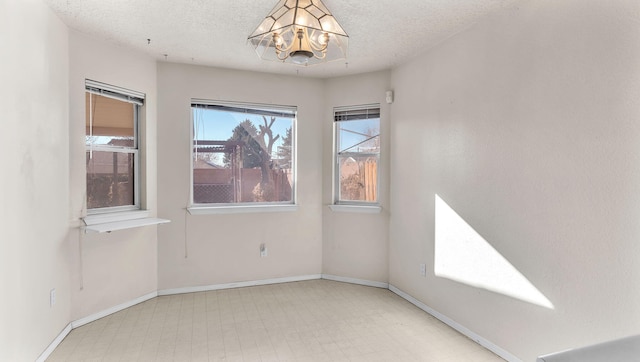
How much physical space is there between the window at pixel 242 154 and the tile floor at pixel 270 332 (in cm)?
110

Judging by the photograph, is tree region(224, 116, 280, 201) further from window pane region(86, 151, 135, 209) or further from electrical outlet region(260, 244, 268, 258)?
window pane region(86, 151, 135, 209)

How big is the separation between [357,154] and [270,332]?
7.09 ft

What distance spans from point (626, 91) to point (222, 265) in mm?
3572

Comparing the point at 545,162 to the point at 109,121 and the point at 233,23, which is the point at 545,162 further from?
the point at 109,121

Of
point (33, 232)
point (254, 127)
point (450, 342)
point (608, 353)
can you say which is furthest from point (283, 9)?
point (450, 342)

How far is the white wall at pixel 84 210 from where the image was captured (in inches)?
107

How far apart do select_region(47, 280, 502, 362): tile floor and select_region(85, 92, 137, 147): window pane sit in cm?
158

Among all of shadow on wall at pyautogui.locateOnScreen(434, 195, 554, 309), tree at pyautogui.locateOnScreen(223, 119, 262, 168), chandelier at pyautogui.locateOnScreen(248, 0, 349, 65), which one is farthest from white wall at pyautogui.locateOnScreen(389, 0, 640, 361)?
tree at pyautogui.locateOnScreen(223, 119, 262, 168)

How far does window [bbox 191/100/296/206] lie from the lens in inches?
145

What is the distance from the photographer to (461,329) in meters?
2.65

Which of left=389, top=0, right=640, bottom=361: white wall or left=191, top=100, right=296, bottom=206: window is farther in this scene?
left=191, top=100, right=296, bottom=206: window

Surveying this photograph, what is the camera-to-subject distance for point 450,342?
2.50 meters

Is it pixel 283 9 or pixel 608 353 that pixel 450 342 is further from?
pixel 283 9

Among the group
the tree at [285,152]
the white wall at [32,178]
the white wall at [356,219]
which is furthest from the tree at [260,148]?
the white wall at [32,178]
